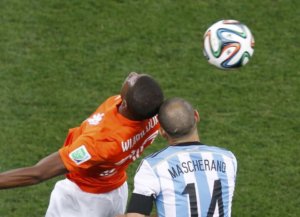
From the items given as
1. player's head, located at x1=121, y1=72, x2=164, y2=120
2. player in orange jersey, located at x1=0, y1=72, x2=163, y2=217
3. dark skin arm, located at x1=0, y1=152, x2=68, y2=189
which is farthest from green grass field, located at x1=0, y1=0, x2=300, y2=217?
player's head, located at x1=121, y1=72, x2=164, y2=120

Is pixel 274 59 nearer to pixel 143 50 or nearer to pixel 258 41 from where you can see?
pixel 258 41

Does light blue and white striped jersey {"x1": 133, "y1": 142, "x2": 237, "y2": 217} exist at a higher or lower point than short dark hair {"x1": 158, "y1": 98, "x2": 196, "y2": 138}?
lower

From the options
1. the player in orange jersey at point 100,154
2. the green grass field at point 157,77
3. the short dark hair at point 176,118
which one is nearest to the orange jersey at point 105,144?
the player in orange jersey at point 100,154

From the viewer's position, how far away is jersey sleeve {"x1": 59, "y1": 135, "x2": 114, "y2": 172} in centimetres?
656

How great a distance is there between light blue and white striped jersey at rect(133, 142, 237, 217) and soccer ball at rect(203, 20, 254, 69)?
1351 mm

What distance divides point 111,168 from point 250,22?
14.2 ft

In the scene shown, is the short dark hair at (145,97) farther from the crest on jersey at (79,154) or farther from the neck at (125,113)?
the crest on jersey at (79,154)

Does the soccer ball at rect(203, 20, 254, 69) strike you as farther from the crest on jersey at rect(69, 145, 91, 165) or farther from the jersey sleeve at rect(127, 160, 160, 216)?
the jersey sleeve at rect(127, 160, 160, 216)

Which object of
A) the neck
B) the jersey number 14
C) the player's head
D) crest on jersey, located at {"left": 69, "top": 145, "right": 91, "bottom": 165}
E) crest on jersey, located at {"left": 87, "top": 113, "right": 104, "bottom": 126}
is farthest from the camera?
crest on jersey, located at {"left": 87, "top": 113, "right": 104, "bottom": 126}

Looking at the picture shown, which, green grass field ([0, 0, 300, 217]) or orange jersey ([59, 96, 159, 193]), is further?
green grass field ([0, 0, 300, 217])

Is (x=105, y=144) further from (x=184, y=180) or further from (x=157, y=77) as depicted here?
(x=157, y=77)

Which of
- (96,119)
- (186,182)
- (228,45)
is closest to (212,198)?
(186,182)

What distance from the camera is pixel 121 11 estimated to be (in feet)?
35.3

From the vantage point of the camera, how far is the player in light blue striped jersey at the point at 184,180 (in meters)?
6.02
